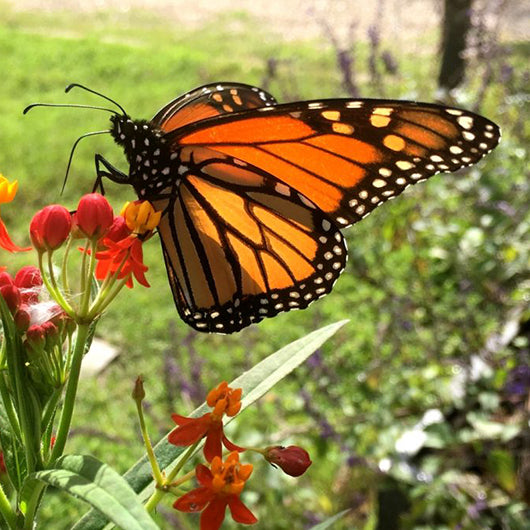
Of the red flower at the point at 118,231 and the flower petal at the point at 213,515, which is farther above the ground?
the red flower at the point at 118,231

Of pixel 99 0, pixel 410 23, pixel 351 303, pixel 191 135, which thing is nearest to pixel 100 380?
pixel 351 303

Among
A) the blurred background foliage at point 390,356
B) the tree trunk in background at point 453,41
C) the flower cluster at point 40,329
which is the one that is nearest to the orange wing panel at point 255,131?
the flower cluster at point 40,329

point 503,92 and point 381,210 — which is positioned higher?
point 503,92

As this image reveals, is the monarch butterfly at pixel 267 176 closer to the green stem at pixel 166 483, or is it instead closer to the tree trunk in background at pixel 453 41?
the green stem at pixel 166 483

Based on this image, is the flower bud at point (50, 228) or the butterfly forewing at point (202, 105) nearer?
the flower bud at point (50, 228)

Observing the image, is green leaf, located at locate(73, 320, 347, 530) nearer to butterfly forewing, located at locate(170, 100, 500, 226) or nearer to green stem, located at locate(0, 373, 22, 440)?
green stem, located at locate(0, 373, 22, 440)

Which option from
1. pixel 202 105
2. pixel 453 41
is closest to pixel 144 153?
pixel 202 105

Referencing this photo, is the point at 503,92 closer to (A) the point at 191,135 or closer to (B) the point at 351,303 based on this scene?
(B) the point at 351,303
